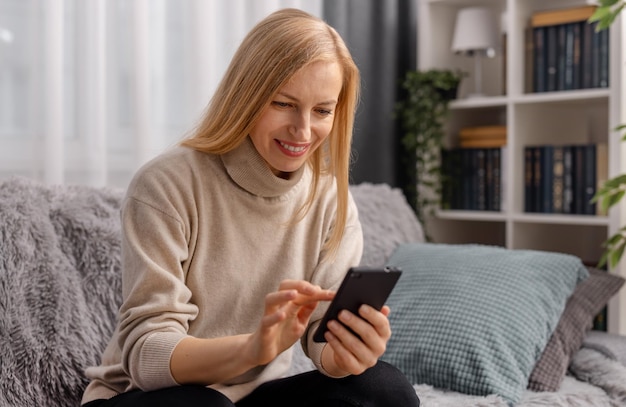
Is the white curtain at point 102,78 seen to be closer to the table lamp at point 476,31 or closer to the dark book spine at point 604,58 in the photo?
the table lamp at point 476,31

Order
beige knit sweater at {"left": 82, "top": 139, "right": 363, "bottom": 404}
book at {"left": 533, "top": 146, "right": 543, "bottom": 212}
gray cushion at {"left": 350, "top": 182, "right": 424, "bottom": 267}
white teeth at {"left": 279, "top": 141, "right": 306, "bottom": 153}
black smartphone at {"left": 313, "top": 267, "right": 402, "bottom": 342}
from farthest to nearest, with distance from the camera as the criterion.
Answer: book at {"left": 533, "top": 146, "right": 543, "bottom": 212}
gray cushion at {"left": 350, "top": 182, "right": 424, "bottom": 267}
white teeth at {"left": 279, "top": 141, "right": 306, "bottom": 153}
beige knit sweater at {"left": 82, "top": 139, "right": 363, "bottom": 404}
black smartphone at {"left": 313, "top": 267, "right": 402, "bottom": 342}

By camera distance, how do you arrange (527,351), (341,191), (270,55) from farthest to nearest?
(527,351)
(341,191)
(270,55)


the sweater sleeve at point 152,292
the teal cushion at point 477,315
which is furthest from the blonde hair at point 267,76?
the teal cushion at point 477,315

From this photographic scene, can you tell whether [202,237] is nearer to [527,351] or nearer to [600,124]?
[527,351]

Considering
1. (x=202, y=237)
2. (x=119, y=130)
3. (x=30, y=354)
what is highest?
(x=119, y=130)

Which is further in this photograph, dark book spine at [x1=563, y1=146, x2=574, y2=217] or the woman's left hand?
dark book spine at [x1=563, y1=146, x2=574, y2=217]

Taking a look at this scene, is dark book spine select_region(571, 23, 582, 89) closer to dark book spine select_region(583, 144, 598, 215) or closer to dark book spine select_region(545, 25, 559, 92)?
dark book spine select_region(545, 25, 559, 92)

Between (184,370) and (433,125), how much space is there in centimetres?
164

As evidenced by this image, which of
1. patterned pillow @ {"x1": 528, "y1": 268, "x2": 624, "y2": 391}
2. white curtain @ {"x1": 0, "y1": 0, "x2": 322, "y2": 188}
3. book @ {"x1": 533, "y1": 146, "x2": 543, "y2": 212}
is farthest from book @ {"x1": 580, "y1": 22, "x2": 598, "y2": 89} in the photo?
white curtain @ {"x1": 0, "y1": 0, "x2": 322, "y2": 188}

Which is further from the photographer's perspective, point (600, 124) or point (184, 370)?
point (600, 124)

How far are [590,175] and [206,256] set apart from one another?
4.79 feet

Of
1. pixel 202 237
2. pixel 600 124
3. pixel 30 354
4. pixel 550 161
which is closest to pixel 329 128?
pixel 202 237

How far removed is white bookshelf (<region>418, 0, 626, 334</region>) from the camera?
2195mm

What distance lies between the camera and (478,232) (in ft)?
9.12
